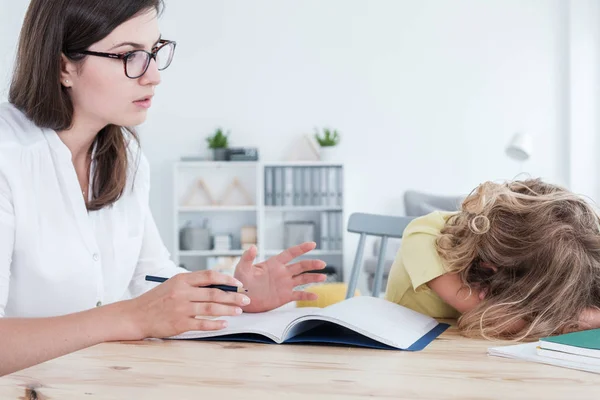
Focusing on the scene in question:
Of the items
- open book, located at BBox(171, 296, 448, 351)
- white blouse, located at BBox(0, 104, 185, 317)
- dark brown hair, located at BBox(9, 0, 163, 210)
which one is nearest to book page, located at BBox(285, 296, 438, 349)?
open book, located at BBox(171, 296, 448, 351)

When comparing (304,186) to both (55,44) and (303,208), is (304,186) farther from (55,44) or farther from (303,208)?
(55,44)

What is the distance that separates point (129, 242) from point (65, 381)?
2.63 feet

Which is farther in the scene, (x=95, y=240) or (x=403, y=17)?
(x=403, y=17)

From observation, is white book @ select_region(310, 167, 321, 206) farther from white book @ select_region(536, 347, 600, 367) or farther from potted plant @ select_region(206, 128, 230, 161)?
white book @ select_region(536, 347, 600, 367)

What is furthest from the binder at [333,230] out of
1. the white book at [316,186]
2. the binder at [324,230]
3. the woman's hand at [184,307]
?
the woman's hand at [184,307]

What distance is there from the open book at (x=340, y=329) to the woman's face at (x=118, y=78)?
19.4 inches

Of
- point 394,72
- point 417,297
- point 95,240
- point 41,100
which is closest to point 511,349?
point 417,297

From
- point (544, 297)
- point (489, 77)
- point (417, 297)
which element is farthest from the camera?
point (489, 77)

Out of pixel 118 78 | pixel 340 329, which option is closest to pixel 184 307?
pixel 340 329

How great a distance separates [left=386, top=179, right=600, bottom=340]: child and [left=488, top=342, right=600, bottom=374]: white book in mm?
120

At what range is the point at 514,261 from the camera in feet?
4.39

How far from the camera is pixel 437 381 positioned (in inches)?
34.8

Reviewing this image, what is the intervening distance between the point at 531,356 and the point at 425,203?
15.6 feet

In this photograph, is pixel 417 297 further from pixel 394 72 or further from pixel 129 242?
pixel 394 72
